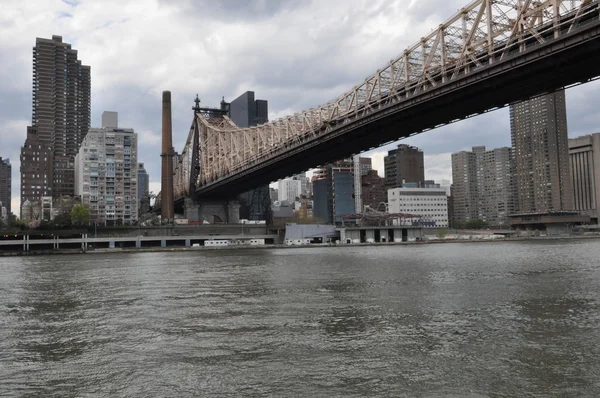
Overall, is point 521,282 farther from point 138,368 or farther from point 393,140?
point 393,140

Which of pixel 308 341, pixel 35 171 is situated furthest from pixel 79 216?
pixel 35 171

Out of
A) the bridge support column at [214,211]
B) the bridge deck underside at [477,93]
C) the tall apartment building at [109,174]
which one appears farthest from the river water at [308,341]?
the tall apartment building at [109,174]

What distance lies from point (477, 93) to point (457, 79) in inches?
90.0

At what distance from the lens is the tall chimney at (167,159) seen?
4242 inches

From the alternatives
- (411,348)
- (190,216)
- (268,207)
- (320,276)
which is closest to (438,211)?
(268,207)

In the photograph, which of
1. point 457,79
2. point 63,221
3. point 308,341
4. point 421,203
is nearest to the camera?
point 308,341

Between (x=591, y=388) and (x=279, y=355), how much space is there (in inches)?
255

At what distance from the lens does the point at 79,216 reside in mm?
103500

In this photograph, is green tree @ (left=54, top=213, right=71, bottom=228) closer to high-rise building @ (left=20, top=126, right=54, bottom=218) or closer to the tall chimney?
the tall chimney

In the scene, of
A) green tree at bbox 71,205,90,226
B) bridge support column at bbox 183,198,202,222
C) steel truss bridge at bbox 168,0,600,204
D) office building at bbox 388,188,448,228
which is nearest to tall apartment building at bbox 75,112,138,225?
green tree at bbox 71,205,90,226

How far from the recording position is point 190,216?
363 feet

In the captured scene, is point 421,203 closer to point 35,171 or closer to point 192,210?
point 192,210

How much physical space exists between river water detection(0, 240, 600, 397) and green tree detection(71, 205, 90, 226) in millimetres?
82628

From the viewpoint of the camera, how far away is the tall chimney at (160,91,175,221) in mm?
107750
